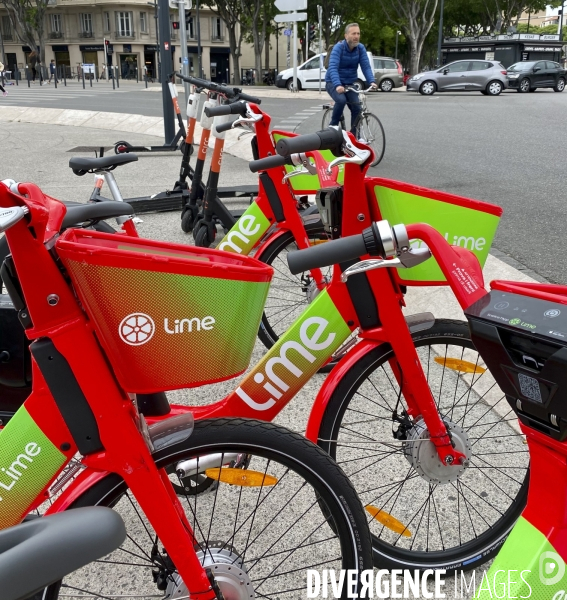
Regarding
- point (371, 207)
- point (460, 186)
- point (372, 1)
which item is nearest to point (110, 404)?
point (371, 207)

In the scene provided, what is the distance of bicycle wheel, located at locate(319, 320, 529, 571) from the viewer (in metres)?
2.08

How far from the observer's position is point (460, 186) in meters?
7.46

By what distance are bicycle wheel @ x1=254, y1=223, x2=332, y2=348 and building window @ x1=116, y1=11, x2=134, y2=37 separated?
6356 centimetres

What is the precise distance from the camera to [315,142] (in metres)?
2.04

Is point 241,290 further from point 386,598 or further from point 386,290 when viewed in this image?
point 386,598

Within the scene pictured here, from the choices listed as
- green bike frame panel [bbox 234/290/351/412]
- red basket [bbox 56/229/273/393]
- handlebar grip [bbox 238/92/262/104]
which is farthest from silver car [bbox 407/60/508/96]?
red basket [bbox 56/229/273/393]

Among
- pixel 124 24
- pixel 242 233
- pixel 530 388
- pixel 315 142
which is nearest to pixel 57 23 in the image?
pixel 124 24

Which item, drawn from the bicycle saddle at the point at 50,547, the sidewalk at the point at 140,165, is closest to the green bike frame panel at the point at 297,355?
the bicycle saddle at the point at 50,547

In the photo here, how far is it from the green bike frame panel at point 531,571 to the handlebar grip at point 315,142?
1.29m

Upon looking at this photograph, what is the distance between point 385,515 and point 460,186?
5.89 metres

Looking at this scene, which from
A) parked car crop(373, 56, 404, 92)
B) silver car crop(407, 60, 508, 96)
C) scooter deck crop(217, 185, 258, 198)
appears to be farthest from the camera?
parked car crop(373, 56, 404, 92)

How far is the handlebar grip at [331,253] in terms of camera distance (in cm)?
129

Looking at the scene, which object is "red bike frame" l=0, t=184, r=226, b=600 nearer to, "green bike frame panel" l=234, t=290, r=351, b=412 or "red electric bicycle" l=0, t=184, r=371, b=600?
"red electric bicycle" l=0, t=184, r=371, b=600

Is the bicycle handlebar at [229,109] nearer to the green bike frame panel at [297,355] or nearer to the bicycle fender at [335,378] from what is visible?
the green bike frame panel at [297,355]
